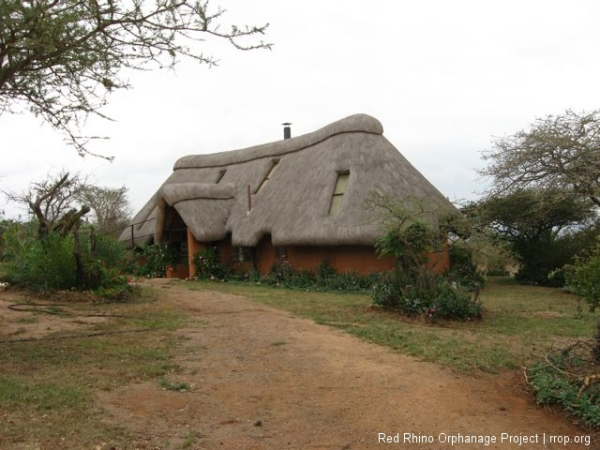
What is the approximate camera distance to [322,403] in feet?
16.8

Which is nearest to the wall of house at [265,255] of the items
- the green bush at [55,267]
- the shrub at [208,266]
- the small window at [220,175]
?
the shrub at [208,266]

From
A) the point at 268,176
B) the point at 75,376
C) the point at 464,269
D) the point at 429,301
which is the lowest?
the point at 75,376

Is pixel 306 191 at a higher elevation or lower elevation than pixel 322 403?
higher

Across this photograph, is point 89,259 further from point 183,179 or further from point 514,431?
point 183,179

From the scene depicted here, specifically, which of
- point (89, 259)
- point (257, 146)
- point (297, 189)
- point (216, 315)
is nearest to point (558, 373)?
point (216, 315)

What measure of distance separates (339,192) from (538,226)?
6.75 meters

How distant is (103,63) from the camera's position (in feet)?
21.5

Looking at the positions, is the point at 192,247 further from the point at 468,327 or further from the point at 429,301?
the point at 468,327

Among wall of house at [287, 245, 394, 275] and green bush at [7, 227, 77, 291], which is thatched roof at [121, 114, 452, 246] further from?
green bush at [7, 227, 77, 291]

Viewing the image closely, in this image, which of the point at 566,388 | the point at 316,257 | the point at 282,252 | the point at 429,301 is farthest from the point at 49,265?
the point at 566,388

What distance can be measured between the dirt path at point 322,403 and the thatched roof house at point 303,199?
7735mm

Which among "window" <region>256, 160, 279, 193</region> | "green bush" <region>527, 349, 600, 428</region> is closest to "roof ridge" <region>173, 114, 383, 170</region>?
"window" <region>256, 160, 279, 193</region>

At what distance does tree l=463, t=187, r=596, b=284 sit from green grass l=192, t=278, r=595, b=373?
3.09m

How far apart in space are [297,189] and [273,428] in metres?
13.2
